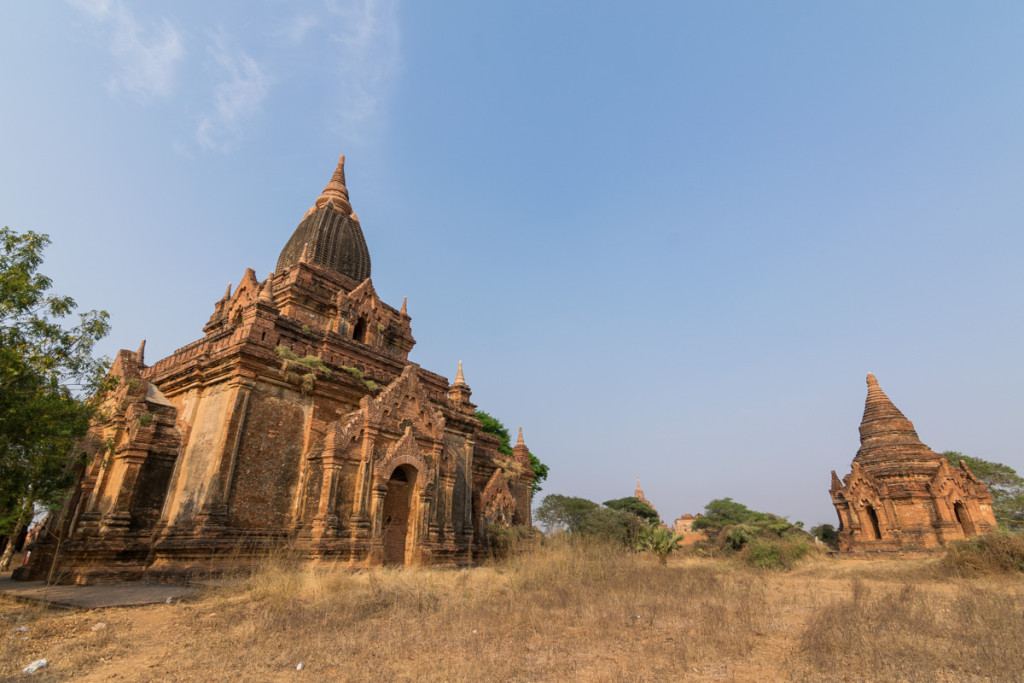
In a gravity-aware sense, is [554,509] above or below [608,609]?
above

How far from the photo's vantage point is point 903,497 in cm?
2706

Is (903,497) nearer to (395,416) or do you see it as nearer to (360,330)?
(395,416)

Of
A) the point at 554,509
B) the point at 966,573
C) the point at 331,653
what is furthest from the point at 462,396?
the point at 554,509

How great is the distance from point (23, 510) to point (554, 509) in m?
49.0

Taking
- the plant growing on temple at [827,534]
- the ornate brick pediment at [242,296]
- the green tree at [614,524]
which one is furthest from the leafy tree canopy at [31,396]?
the plant growing on temple at [827,534]

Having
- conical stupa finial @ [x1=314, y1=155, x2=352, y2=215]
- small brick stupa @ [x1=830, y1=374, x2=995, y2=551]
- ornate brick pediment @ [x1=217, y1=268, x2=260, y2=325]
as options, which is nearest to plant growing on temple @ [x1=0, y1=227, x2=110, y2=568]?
ornate brick pediment @ [x1=217, y1=268, x2=260, y2=325]

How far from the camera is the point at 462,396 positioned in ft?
73.6

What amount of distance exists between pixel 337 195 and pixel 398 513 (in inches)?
633

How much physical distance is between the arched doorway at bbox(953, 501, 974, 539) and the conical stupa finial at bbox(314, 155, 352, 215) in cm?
3348

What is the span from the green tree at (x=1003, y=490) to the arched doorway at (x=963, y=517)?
1146cm

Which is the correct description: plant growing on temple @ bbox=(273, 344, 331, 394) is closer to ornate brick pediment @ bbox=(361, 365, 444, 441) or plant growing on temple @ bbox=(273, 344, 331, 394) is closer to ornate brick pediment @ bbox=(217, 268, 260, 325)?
ornate brick pediment @ bbox=(361, 365, 444, 441)

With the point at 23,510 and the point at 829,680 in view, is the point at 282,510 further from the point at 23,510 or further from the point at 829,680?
the point at 829,680

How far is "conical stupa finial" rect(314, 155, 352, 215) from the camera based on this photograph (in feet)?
80.4

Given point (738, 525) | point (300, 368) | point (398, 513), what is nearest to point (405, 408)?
point (398, 513)
